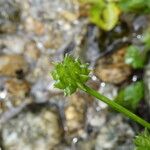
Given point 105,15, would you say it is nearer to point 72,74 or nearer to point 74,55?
point 74,55

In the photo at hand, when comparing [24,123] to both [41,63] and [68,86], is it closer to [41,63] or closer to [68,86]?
[41,63]

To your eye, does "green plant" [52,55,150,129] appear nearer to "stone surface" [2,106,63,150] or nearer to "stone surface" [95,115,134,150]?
"stone surface" [95,115,134,150]

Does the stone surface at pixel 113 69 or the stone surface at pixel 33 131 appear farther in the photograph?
the stone surface at pixel 113 69

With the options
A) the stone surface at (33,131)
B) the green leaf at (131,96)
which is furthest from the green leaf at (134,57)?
the stone surface at (33,131)

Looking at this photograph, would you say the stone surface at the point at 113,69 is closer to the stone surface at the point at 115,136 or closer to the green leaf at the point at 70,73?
the stone surface at the point at 115,136

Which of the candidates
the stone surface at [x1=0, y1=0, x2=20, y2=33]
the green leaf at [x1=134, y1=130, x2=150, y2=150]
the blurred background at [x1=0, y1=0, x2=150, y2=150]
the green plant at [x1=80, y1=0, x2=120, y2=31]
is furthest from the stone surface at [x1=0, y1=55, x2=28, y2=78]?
the green leaf at [x1=134, y1=130, x2=150, y2=150]

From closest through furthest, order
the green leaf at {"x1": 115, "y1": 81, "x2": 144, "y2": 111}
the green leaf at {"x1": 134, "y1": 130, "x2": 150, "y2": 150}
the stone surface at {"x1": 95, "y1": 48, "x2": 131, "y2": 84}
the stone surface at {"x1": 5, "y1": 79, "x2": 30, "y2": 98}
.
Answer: the green leaf at {"x1": 134, "y1": 130, "x2": 150, "y2": 150}
the green leaf at {"x1": 115, "y1": 81, "x2": 144, "y2": 111}
the stone surface at {"x1": 95, "y1": 48, "x2": 131, "y2": 84}
the stone surface at {"x1": 5, "y1": 79, "x2": 30, "y2": 98}

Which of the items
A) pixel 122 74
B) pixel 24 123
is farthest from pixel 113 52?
pixel 24 123
